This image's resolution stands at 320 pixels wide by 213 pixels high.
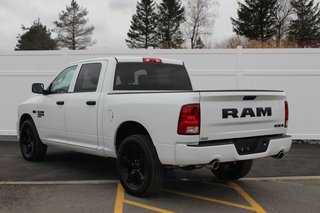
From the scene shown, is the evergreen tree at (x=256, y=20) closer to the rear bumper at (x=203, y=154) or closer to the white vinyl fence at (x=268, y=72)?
the white vinyl fence at (x=268, y=72)

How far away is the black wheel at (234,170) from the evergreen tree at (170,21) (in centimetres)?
4438

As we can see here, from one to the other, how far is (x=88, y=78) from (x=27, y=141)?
2.35m

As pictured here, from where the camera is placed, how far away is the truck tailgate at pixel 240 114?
5066mm

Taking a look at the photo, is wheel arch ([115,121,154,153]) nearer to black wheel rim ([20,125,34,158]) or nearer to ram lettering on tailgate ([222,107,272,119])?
ram lettering on tailgate ([222,107,272,119])

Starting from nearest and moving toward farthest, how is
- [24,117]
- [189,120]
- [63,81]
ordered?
1. [189,120]
2. [63,81]
3. [24,117]

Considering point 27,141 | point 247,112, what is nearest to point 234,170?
point 247,112

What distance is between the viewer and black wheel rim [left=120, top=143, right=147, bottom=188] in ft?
18.3

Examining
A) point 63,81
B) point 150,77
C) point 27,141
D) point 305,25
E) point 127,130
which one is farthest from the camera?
point 305,25

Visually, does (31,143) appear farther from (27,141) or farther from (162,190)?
(162,190)

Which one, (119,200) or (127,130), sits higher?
(127,130)

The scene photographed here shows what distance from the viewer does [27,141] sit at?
8258 millimetres

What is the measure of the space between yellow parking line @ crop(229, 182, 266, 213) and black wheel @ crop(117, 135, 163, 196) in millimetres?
1224

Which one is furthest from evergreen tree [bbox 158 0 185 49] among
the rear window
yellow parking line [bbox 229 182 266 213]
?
yellow parking line [bbox 229 182 266 213]

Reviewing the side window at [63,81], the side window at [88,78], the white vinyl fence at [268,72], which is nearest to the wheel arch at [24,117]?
the side window at [63,81]
